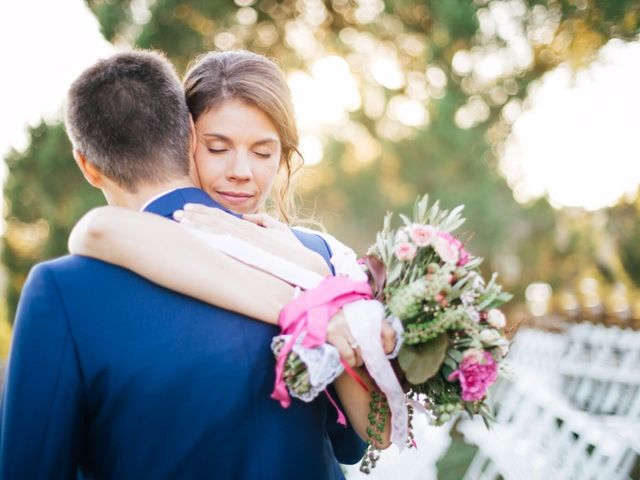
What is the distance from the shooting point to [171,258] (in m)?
1.68

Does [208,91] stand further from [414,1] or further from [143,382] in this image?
[414,1]

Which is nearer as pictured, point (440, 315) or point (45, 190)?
point (440, 315)

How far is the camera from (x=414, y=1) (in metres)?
10.6

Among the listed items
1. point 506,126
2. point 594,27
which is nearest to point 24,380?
point 506,126

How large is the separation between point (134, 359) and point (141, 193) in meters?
0.46

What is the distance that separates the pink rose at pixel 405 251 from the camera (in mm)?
1960

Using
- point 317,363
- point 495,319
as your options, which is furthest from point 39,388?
point 495,319

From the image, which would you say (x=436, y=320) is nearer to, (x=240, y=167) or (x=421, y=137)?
(x=240, y=167)

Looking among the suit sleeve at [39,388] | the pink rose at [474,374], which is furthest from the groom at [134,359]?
the pink rose at [474,374]

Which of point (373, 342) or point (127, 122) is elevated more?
point (127, 122)

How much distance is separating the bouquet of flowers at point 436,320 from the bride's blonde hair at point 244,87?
71cm

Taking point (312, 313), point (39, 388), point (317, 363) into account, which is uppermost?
point (312, 313)

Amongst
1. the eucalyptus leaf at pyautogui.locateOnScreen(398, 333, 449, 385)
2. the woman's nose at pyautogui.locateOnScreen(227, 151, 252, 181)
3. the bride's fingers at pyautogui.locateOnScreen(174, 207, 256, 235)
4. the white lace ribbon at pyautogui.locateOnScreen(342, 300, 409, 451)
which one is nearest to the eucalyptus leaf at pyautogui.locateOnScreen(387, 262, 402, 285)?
the white lace ribbon at pyautogui.locateOnScreen(342, 300, 409, 451)

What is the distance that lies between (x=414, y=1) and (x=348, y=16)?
2.51 metres
